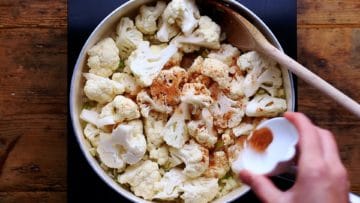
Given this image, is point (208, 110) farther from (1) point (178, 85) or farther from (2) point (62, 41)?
(2) point (62, 41)

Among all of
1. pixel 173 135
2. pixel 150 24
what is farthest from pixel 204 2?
pixel 173 135

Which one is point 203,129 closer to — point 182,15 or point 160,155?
point 160,155

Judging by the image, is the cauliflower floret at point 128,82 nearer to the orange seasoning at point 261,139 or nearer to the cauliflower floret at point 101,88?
the cauliflower floret at point 101,88

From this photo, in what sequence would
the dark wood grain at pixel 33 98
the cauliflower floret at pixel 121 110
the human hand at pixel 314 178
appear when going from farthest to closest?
the dark wood grain at pixel 33 98
the cauliflower floret at pixel 121 110
the human hand at pixel 314 178

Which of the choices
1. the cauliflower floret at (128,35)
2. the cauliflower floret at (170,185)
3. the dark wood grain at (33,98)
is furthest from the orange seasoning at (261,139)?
the dark wood grain at (33,98)

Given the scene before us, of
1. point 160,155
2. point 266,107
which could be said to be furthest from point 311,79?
point 160,155

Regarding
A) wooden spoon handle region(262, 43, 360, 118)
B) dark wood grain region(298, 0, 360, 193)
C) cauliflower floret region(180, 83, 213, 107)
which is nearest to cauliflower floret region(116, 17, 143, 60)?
cauliflower floret region(180, 83, 213, 107)

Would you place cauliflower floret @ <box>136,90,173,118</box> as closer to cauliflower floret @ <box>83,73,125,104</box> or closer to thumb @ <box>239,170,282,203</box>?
cauliflower floret @ <box>83,73,125,104</box>
